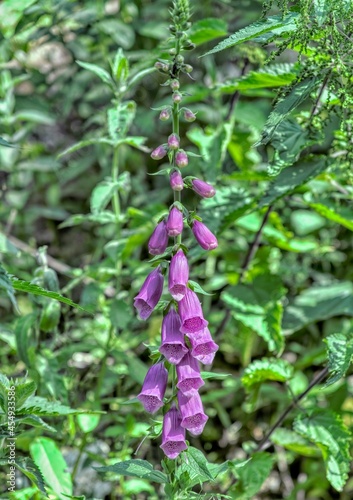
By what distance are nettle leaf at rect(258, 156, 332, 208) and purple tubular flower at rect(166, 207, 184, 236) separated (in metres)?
0.68

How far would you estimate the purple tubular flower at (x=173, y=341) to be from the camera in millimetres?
1801

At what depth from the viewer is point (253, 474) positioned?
8.25ft

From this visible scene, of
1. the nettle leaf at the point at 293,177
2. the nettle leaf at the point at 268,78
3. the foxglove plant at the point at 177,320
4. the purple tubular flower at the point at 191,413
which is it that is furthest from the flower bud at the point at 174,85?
the purple tubular flower at the point at 191,413

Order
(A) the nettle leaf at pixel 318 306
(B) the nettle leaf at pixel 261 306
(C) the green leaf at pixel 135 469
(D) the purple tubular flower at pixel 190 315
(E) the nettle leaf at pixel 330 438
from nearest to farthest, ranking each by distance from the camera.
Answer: (D) the purple tubular flower at pixel 190 315
(C) the green leaf at pixel 135 469
(E) the nettle leaf at pixel 330 438
(B) the nettle leaf at pixel 261 306
(A) the nettle leaf at pixel 318 306

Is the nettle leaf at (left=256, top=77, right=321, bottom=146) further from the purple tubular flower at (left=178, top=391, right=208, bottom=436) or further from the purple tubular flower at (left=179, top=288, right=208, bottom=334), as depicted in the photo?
the purple tubular flower at (left=178, top=391, right=208, bottom=436)

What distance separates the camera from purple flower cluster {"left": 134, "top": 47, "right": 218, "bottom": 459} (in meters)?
1.81

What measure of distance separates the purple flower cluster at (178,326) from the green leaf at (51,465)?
67cm

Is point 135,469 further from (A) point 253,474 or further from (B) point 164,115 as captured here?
(B) point 164,115

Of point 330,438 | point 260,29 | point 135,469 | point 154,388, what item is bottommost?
point 330,438

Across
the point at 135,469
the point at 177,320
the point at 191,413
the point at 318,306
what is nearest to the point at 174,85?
the point at 177,320

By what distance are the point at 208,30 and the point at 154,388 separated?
1.50 m

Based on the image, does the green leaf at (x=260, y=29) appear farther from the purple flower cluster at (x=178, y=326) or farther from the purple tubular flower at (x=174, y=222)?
the purple tubular flower at (x=174, y=222)

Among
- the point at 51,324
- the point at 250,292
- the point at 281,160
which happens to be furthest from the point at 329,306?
the point at 51,324

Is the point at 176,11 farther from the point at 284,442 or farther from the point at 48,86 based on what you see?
the point at 48,86
